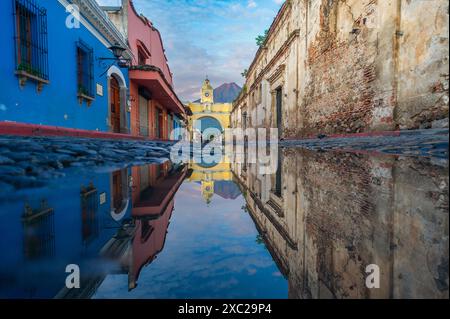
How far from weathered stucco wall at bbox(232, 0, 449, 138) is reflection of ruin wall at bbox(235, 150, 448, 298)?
11.6ft

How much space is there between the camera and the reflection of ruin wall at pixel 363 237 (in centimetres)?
60

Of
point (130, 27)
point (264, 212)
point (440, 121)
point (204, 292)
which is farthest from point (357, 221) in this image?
point (130, 27)

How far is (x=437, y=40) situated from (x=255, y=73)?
1490 cm

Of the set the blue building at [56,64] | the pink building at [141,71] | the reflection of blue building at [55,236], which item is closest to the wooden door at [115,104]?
the blue building at [56,64]

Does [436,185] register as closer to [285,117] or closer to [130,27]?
[285,117]

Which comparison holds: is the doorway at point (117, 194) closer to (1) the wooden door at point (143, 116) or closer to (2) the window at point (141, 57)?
(1) the wooden door at point (143, 116)

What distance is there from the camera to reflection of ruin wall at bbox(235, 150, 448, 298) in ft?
1.97

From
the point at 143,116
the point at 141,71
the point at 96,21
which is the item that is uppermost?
the point at 96,21

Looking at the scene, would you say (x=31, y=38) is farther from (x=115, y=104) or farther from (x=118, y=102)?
(x=118, y=102)

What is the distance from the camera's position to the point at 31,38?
16.0 feet

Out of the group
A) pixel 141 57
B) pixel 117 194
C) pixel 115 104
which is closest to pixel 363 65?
pixel 117 194

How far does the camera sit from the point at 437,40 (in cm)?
408

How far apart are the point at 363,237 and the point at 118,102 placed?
10470mm
